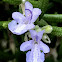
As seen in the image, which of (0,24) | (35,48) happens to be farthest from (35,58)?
(0,24)

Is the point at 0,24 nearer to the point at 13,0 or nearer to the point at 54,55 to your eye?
the point at 13,0

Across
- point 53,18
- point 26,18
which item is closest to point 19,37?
point 53,18

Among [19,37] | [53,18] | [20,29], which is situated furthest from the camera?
[19,37]

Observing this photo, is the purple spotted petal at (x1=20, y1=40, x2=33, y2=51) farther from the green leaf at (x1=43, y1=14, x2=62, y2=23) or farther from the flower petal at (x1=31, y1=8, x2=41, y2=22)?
the green leaf at (x1=43, y1=14, x2=62, y2=23)

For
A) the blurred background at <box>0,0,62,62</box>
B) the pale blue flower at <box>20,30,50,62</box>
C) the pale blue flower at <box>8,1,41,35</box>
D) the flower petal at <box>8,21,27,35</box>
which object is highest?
the pale blue flower at <box>8,1,41,35</box>

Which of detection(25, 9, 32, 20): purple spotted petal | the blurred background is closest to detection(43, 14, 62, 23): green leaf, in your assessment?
the blurred background

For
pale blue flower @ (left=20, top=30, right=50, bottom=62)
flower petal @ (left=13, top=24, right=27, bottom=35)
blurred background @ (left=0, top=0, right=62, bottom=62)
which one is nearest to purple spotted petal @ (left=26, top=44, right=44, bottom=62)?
pale blue flower @ (left=20, top=30, right=50, bottom=62)

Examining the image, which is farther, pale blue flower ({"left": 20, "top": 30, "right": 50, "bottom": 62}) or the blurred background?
the blurred background

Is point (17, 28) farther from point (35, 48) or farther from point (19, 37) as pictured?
point (19, 37)

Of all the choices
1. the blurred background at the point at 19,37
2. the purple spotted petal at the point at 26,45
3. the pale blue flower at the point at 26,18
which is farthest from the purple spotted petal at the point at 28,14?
the blurred background at the point at 19,37

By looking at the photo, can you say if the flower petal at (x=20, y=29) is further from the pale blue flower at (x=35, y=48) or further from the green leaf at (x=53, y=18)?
the green leaf at (x=53, y=18)

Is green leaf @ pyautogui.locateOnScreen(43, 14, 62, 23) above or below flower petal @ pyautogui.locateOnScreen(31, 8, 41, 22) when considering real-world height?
below
